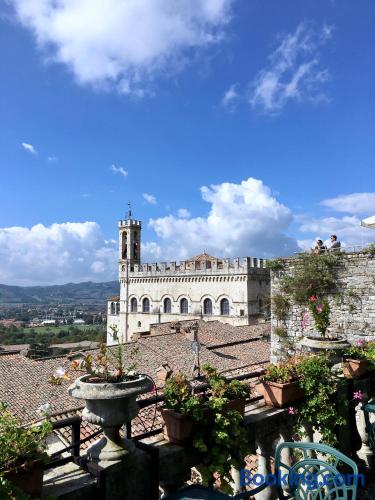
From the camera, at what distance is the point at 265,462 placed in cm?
385

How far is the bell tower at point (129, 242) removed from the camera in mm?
44906

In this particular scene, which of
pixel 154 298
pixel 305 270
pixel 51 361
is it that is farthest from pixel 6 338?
pixel 305 270

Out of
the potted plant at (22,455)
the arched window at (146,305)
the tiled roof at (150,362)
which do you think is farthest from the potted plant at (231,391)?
the arched window at (146,305)

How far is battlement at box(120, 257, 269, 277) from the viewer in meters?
36.1

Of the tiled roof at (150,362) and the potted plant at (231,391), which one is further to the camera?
the tiled roof at (150,362)

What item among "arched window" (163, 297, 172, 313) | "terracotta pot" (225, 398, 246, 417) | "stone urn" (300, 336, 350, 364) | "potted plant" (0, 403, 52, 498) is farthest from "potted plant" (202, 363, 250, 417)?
"arched window" (163, 297, 172, 313)

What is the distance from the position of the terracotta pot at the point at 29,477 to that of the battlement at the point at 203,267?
31.2m

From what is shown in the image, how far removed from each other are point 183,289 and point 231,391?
36.4 metres

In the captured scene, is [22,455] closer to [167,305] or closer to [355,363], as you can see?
[355,363]

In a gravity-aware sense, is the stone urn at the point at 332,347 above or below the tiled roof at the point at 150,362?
above

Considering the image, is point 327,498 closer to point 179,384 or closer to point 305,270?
point 179,384

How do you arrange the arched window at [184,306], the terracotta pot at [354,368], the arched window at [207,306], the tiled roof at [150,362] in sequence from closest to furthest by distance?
the terracotta pot at [354,368] → the tiled roof at [150,362] → the arched window at [207,306] → the arched window at [184,306]

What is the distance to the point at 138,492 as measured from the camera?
295 centimetres

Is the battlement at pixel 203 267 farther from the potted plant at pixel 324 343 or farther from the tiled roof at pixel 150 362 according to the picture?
the potted plant at pixel 324 343
